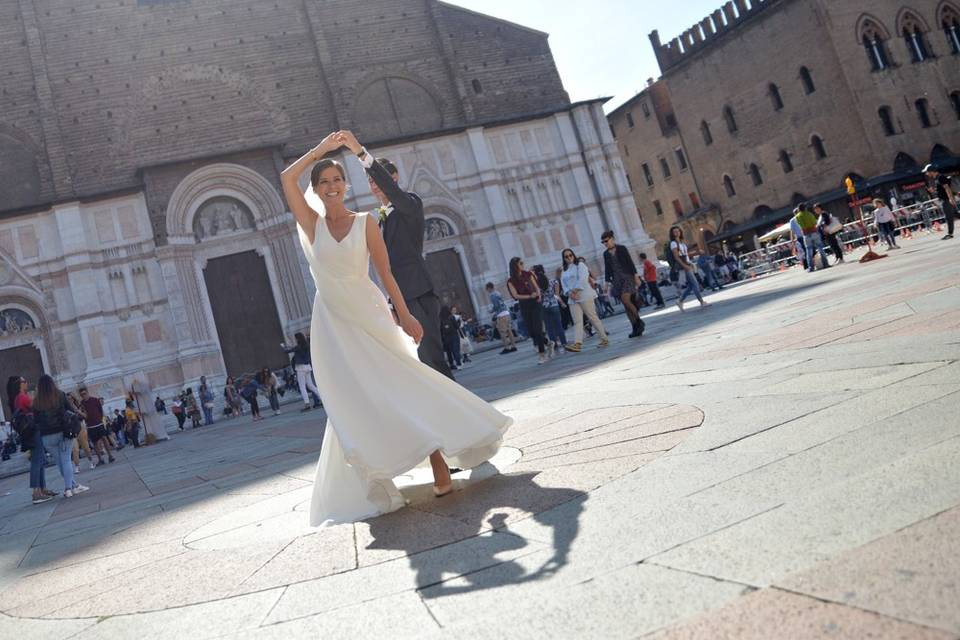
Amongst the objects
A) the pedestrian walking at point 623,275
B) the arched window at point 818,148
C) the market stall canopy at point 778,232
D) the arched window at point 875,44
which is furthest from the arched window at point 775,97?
the pedestrian walking at point 623,275

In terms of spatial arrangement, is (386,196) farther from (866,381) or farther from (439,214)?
(439,214)

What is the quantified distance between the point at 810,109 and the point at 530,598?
40.9m

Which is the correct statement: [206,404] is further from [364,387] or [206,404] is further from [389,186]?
[364,387]

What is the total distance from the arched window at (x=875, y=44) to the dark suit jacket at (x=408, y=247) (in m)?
39.2

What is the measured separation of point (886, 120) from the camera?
36.2 meters

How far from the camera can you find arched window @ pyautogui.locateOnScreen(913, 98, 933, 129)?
121ft

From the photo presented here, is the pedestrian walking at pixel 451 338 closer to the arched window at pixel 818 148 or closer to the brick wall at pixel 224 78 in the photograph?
the brick wall at pixel 224 78

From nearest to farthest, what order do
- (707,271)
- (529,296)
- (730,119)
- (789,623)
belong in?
(789,623)
(529,296)
(707,271)
(730,119)

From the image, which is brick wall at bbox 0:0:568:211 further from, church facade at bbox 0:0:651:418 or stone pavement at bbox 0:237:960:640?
stone pavement at bbox 0:237:960:640

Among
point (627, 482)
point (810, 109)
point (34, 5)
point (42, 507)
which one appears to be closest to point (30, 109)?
point (34, 5)

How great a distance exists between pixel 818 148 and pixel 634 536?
133ft

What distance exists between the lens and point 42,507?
26.8 ft

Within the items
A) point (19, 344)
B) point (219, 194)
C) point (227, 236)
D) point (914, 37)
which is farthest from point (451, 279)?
point (914, 37)

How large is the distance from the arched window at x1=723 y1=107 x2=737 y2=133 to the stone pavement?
39410 mm
